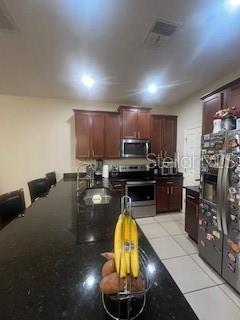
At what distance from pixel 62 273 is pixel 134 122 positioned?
358 centimetres

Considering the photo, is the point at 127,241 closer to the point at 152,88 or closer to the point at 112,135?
the point at 152,88

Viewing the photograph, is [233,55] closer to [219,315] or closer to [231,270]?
[231,270]

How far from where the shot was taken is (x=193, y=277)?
2057 millimetres

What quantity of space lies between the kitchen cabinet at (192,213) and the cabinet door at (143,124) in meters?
1.73

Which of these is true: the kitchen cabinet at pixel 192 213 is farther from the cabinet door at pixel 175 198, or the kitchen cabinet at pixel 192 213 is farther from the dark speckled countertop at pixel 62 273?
the dark speckled countertop at pixel 62 273

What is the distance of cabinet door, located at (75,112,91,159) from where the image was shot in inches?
152

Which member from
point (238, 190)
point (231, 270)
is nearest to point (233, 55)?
point (238, 190)

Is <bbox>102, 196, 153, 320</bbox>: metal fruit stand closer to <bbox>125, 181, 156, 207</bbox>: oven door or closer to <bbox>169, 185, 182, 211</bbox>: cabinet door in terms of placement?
<bbox>125, 181, 156, 207</bbox>: oven door

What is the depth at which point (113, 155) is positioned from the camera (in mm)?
4051

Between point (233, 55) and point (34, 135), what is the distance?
152 inches

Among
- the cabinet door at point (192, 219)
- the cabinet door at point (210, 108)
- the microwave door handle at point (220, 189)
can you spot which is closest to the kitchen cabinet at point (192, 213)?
the cabinet door at point (192, 219)

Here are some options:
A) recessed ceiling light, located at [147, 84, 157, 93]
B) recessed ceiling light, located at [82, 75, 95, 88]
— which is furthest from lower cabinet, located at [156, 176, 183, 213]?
recessed ceiling light, located at [82, 75, 95, 88]

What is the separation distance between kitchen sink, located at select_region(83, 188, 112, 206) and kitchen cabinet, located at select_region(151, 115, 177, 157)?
212 cm

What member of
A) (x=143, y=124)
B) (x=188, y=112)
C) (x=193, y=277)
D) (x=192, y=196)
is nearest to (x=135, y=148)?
(x=143, y=124)
